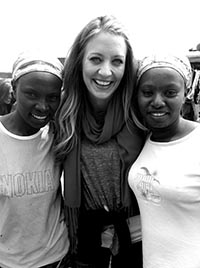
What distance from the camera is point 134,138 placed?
1.77 meters

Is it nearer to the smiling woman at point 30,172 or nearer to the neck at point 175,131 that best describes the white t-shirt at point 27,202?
the smiling woman at point 30,172

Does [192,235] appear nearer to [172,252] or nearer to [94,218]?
[172,252]

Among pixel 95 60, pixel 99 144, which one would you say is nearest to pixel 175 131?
pixel 99 144

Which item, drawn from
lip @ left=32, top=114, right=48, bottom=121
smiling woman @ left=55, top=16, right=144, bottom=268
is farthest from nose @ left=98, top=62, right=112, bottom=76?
lip @ left=32, top=114, right=48, bottom=121

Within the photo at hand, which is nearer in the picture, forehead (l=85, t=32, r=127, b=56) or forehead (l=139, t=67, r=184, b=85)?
forehead (l=139, t=67, r=184, b=85)

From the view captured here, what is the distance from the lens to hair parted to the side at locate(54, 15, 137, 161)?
173 centimetres

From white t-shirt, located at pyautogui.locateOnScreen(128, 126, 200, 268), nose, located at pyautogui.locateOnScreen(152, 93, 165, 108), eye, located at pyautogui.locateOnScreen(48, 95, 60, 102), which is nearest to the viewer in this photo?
white t-shirt, located at pyautogui.locateOnScreen(128, 126, 200, 268)

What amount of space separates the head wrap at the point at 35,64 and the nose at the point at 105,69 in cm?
22

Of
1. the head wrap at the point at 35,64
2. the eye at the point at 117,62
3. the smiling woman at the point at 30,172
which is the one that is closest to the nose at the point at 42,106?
the smiling woman at the point at 30,172

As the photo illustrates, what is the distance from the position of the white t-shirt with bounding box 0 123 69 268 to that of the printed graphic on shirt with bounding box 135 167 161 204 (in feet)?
1.46

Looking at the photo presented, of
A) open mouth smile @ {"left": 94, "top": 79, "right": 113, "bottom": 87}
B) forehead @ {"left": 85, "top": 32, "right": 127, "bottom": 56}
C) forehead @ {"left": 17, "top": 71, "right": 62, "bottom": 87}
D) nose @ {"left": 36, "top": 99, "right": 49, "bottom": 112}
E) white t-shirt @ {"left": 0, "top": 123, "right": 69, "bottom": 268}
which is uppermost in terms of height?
forehead @ {"left": 85, "top": 32, "right": 127, "bottom": 56}

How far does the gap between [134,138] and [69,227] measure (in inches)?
24.3

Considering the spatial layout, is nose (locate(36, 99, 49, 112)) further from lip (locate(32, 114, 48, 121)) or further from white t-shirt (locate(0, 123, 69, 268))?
white t-shirt (locate(0, 123, 69, 268))

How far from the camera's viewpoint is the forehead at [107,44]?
1681mm
